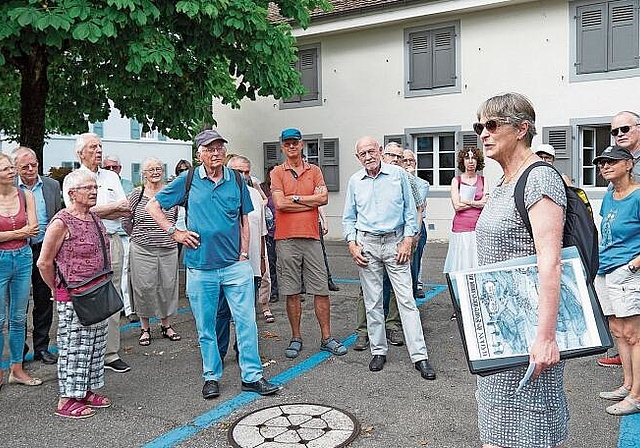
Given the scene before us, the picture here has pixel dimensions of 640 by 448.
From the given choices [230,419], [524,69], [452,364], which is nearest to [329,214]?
[524,69]

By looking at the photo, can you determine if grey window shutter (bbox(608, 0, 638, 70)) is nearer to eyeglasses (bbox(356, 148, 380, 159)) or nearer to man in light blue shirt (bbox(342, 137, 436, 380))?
man in light blue shirt (bbox(342, 137, 436, 380))

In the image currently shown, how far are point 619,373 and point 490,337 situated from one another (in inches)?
136

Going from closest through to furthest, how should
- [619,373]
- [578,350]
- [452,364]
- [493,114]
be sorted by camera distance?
[578,350], [493,114], [619,373], [452,364]

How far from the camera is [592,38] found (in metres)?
13.7

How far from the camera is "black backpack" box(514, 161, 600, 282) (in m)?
2.40

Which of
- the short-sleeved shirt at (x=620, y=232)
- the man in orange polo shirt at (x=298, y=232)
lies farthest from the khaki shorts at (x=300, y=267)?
the short-sleeved shirt at (x=620, y=232)

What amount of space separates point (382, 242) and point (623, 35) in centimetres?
1068

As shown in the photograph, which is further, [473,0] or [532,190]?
[473,0]

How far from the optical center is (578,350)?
2357 mm

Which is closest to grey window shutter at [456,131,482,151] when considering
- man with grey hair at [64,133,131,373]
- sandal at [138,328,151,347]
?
sandal at [138,328,151,347]

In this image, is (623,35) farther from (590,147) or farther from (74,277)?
(74,277)

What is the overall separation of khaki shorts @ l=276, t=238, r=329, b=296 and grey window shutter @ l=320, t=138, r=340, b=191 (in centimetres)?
1158

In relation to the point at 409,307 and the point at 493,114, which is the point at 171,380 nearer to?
the point at 409,307

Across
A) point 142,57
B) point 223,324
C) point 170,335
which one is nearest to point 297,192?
point 223,324
